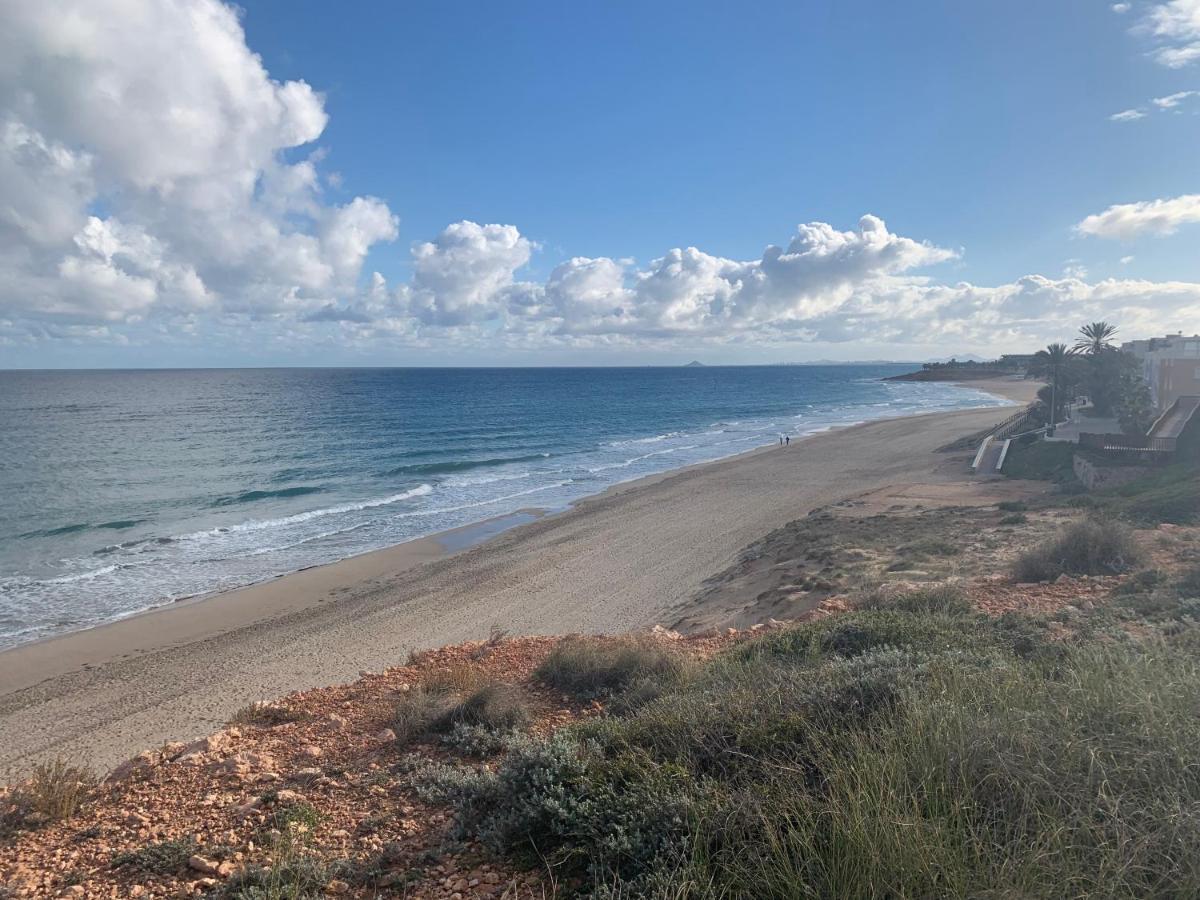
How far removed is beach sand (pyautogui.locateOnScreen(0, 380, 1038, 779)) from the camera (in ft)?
38.3

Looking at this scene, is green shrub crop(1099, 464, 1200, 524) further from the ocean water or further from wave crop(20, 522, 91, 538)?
wave crop(20, 522, 91, 538)

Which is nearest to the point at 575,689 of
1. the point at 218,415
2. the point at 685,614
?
the point at 685,614

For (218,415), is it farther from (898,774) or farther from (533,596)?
(898,774)

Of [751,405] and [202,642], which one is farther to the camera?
[751,405]

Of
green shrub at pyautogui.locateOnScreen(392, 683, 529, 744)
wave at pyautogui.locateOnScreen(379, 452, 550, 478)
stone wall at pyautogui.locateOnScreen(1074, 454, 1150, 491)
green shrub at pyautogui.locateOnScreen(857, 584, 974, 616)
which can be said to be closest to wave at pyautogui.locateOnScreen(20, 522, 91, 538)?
wave at pyautogui.locateOnScreen(379, 452, 550, 478)

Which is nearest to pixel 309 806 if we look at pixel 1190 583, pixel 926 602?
pixel 926 602

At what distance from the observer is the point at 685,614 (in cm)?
1428

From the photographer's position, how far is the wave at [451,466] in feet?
120

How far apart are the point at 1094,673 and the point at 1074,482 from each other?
76.4 ft

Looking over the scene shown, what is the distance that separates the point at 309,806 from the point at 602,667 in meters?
3.47

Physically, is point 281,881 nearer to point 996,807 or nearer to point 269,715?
point 996,807

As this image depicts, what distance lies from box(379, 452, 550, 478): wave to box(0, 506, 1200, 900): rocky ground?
90.7ft

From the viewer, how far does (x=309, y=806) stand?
474cm

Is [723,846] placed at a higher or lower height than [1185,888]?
lower
